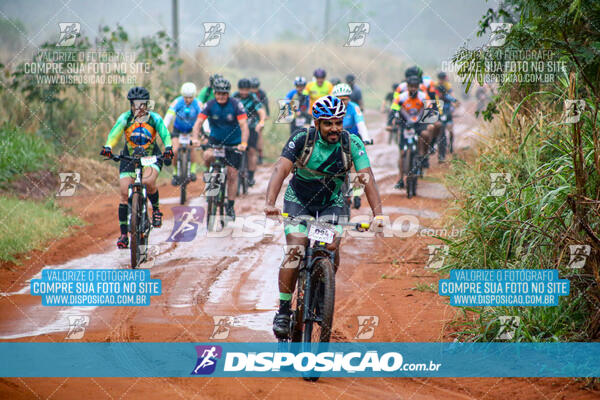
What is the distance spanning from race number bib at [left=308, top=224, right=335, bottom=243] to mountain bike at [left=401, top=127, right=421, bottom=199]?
9141 millimetres

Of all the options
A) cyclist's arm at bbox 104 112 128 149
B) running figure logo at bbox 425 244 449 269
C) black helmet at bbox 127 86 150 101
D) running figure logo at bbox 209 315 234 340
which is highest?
black helmet at bbox 127 86 150 101

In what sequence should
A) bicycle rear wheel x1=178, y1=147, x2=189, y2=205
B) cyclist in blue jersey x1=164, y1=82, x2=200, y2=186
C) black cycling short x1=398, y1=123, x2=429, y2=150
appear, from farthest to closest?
black cycling short x1=398, y1=123, x2=429, y2=150 < cyclist in blue jersey x1=164, y1=82, x2=200, y2=186 < bicycle rear wheel x1=178, y1=147, x2=189, y2=205

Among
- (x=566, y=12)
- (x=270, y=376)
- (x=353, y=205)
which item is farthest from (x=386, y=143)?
(x=270, y=376)

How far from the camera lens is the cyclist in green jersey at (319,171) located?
655 centimetres

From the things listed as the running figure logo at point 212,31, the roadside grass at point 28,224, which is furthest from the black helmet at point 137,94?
the running figure logo at point 212,31

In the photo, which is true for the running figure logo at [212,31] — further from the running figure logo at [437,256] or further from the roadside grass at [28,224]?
the running figure logo at [437,256]

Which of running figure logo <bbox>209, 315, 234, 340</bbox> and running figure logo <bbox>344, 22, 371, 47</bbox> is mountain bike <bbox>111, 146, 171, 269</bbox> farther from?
running figure logo <bbox>344, 22, 371, 47</bbox>

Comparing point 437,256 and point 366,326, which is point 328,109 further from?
point 437,256

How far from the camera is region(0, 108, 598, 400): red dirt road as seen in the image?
5.82 m

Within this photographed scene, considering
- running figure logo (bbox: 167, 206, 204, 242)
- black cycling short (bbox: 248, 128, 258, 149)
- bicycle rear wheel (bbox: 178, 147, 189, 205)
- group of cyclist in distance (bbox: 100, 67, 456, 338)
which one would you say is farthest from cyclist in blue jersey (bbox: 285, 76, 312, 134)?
running figure logo (bbox: 167, 206, 204, 242)

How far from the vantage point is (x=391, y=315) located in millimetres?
8086

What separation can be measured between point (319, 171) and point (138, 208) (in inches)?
149

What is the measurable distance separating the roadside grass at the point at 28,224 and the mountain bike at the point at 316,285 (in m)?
5.62

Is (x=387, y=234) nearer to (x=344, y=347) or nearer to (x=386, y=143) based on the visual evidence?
(x=344, y=347)
